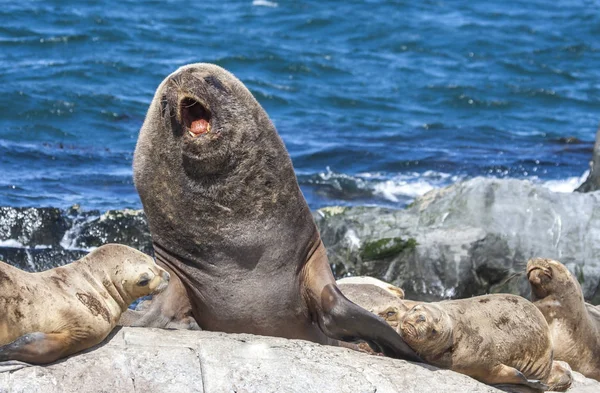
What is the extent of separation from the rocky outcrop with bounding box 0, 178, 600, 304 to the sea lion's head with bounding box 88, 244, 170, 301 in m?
5.11

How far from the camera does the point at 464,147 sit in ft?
62.7

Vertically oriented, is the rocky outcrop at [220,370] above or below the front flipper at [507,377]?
above

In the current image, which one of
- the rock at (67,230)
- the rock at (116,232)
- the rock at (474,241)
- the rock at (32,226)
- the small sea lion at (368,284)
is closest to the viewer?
the small sea lion at (368,284)

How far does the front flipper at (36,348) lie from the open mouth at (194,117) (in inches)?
63.2

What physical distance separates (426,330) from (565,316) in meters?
2.10

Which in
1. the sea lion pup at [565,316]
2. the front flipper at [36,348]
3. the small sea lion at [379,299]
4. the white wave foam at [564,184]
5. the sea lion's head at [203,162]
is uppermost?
the sea lion's head at [203,162]

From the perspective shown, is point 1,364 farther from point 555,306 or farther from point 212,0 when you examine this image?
point 212,0

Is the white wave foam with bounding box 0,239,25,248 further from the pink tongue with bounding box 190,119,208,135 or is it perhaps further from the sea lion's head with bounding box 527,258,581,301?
the sea lion's head with bounding box 527,258,581,301

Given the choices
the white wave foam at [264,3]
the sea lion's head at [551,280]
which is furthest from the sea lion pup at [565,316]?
the white wave foam at [264,3]

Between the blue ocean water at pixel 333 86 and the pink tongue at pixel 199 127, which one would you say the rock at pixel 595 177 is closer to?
the blue ocean water at pixel 333 86

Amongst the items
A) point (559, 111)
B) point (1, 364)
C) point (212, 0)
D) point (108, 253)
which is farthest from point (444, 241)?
point (212, 0)

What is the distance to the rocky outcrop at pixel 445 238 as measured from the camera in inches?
443

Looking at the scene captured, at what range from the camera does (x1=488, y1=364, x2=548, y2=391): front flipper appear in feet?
21.8

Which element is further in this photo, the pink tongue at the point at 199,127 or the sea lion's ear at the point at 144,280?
the pink tongue at the point at 199,127
